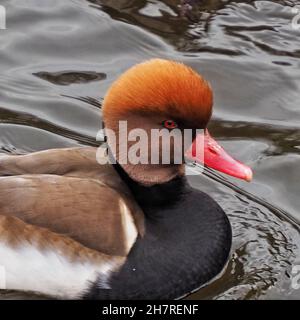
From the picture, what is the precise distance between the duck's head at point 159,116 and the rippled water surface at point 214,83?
674 mm

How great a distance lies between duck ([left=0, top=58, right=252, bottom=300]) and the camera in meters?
4.93

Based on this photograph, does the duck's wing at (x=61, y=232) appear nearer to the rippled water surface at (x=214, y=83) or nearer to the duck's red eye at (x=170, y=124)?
the duck's red eye at (x=170, y=124)

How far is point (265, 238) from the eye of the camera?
572 centimetres

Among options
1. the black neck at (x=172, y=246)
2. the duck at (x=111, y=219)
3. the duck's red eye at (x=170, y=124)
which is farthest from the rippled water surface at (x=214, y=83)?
the duck's red eye at (x=170, y=124)

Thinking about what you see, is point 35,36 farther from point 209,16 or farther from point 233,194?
point 233,194

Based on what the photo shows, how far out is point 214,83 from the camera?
7.33 metres

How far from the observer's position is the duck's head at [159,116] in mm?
4891

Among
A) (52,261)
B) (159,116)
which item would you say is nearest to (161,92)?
(159,116)

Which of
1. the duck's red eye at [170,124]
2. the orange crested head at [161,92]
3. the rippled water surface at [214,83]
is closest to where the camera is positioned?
the orange crested head at [161,92]

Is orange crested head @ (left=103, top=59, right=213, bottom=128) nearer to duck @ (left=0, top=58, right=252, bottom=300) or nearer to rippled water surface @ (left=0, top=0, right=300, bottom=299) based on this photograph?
duck @ (left=0, top=58, right=252, bottom=300)

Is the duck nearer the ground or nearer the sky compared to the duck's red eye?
nearer the ground

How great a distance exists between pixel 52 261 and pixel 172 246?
2.14 feet

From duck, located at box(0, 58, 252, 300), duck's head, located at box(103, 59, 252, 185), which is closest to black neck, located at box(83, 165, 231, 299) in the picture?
duck, located at box(0, 58, 252, 300)

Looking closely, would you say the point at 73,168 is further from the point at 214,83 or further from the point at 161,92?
the point at 214,83
